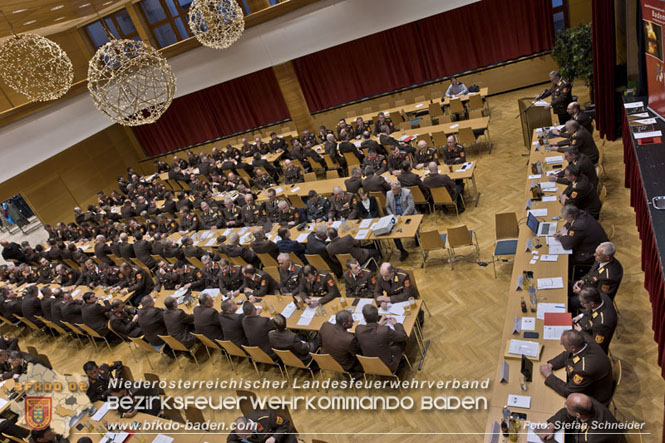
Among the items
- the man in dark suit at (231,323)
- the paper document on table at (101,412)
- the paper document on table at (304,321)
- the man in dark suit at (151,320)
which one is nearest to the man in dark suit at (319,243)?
the paper document on table at (304,321)

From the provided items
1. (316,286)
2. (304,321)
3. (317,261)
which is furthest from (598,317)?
(317,261)

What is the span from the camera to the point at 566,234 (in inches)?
221

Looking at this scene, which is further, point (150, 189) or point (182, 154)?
point (182, 154)

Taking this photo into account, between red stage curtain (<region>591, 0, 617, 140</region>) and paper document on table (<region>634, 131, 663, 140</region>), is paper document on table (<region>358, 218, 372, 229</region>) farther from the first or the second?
red stage curtain (<region>591, 0, 617, 140</region>)

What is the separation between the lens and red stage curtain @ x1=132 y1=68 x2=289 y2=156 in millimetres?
18109

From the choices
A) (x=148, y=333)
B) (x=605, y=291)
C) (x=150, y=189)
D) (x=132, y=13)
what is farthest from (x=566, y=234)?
(x=132, y=13)

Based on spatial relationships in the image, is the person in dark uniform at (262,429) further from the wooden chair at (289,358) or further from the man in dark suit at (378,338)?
the man in dark suit at (378,338)

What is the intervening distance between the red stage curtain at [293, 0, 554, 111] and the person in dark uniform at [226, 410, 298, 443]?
13401 millimetres

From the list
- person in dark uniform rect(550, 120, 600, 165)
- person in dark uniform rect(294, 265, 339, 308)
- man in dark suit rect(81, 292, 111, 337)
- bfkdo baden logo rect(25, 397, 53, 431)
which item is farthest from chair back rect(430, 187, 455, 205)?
bfkdo baden logo rect(25, 397, 53, 431)

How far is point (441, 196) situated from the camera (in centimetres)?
851

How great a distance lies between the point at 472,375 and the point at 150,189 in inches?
495

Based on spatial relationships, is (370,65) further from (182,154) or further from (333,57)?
(182,154)

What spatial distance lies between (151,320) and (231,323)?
167cm

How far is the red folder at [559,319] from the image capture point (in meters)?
4.57
